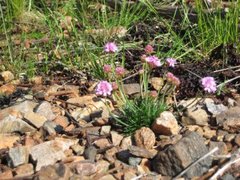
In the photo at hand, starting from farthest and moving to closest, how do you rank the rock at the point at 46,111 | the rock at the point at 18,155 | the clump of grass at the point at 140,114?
1. the rock at the point at 46,111
2. the clump of grass at the point at 140,114
3. the rock at the point at 18,155

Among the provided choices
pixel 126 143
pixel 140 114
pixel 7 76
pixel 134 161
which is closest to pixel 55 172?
pixel 134 161

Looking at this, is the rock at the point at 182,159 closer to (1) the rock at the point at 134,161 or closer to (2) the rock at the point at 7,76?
(1) the rock at the point at 134,161

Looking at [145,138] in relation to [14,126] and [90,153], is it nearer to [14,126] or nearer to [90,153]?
[90,153]

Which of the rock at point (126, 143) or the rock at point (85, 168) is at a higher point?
the rock at point (85, 168)

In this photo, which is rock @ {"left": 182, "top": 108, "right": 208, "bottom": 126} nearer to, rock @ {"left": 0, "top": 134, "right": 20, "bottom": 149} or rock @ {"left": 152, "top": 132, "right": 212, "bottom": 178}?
rock @ {"left": 152, "top": 132, "right": 212, "bottom": 178}

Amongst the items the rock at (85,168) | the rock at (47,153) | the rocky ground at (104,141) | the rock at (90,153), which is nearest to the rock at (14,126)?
the rocky ground at (104,141)

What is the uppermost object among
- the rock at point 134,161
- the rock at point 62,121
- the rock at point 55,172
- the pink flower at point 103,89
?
the pink flower at point 103,89
